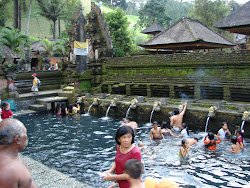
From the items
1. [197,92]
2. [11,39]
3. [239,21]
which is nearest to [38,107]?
[197,92]

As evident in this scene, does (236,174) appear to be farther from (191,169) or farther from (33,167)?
(33,167)

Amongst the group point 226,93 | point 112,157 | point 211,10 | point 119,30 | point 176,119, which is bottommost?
point 112,157

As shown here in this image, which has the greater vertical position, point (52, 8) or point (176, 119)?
point (52, 8)

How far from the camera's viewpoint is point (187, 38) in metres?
15.1

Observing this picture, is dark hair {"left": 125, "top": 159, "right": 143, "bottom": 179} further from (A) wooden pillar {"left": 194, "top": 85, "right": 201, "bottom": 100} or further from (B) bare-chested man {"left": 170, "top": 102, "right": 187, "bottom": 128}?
(A) wooden pillar {"left": 194, "top": 85, "right": 201, "bottom": 100}

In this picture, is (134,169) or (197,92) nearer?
(134,169)

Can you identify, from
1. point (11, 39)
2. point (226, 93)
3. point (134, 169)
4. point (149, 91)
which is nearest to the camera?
point (134, 169)

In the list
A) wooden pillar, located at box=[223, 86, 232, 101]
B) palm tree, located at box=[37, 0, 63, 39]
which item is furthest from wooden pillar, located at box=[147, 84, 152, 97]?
palm tree, located at box=[37, 0, 63, 39]

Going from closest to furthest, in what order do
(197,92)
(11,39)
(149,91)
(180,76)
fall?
(197,92) → (180,76) → (149,91) → (11,39)

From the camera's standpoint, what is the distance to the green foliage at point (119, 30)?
24062 millimetres

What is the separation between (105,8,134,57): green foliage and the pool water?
13.8 meters

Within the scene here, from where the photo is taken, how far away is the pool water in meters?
6.44

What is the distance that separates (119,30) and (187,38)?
1016 cm

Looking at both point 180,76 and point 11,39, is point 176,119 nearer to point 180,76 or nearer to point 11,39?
point 180,76
